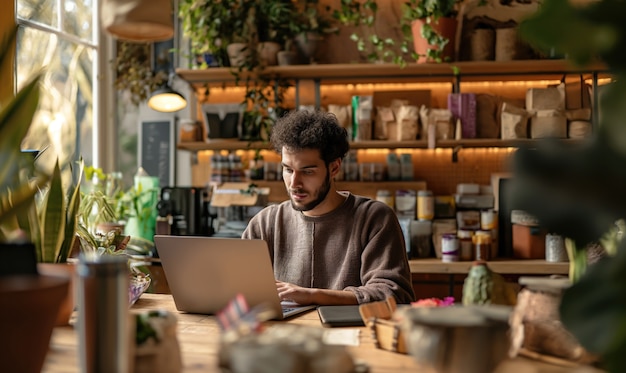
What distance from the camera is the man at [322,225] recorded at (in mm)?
2582

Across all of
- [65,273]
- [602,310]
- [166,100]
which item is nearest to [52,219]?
[65,273]

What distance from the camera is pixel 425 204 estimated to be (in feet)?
14.4

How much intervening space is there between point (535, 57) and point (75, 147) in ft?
9.91

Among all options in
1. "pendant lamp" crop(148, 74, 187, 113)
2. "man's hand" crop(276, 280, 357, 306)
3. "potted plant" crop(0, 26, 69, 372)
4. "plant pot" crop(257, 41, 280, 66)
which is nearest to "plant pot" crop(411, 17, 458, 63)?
"plant pot" crop(257, 41, 280, 66)

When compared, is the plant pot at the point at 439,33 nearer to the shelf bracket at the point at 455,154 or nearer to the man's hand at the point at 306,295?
the shelf bracket at the point at 455,154

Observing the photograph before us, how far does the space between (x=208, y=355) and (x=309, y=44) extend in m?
3.40

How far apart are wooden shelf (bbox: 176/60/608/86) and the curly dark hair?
171 centimetres

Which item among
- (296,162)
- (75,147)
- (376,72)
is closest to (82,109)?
(75,147)

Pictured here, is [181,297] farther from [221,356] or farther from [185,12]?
[185,12]

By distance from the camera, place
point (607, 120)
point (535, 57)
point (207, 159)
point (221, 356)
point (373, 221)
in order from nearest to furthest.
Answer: point (607, 120)
point (221, 356)
point (373, 221)
point (535, 57)
point (207, 159)

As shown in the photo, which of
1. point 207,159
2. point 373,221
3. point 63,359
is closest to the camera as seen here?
point 63,359

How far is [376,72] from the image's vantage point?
182 inches

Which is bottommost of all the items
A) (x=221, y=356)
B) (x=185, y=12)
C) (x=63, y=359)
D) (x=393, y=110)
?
(x=63, y=359)

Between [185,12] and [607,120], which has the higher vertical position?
[185,12]
